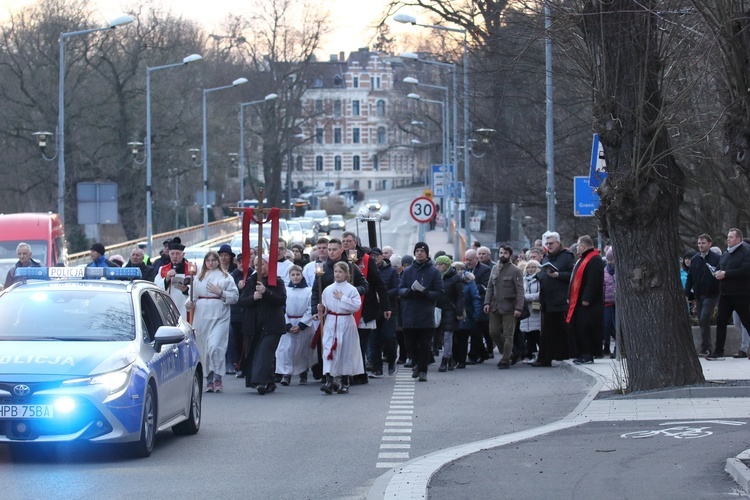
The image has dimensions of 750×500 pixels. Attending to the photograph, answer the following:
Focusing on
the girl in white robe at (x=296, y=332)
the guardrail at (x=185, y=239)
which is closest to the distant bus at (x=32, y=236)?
the guardrail at (x=185, y=239)

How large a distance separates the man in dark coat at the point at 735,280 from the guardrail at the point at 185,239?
27313mm

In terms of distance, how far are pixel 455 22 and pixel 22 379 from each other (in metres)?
39.4

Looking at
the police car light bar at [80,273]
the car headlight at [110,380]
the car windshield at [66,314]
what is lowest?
the car headlight at [110,380]

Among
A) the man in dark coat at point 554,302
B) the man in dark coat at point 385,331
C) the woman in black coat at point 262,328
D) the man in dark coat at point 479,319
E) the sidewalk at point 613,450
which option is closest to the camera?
the sidewalk at point 613,450

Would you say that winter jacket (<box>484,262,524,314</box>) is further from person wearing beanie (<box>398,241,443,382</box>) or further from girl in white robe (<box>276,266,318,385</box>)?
girl in white robe (<box>276,266,318,385</box>)

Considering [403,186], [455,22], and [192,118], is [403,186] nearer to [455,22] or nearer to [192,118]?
[192,118]

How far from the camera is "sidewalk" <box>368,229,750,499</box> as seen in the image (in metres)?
9.01

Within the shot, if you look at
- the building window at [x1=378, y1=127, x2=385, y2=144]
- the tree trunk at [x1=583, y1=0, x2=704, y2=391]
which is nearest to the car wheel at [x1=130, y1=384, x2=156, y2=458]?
the tree trunk at [x1=583, y1=0, x2=704, y2=391]

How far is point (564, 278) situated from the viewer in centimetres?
2073

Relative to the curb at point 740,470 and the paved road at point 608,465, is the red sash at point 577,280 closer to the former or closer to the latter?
the paved road at point 608,465

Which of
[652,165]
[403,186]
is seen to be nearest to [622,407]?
[652,165]

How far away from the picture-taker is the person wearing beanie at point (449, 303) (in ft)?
66.3

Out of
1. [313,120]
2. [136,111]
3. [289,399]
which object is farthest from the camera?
[313,120]

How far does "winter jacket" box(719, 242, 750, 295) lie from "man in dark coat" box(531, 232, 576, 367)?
Answer: 2.47 metres
